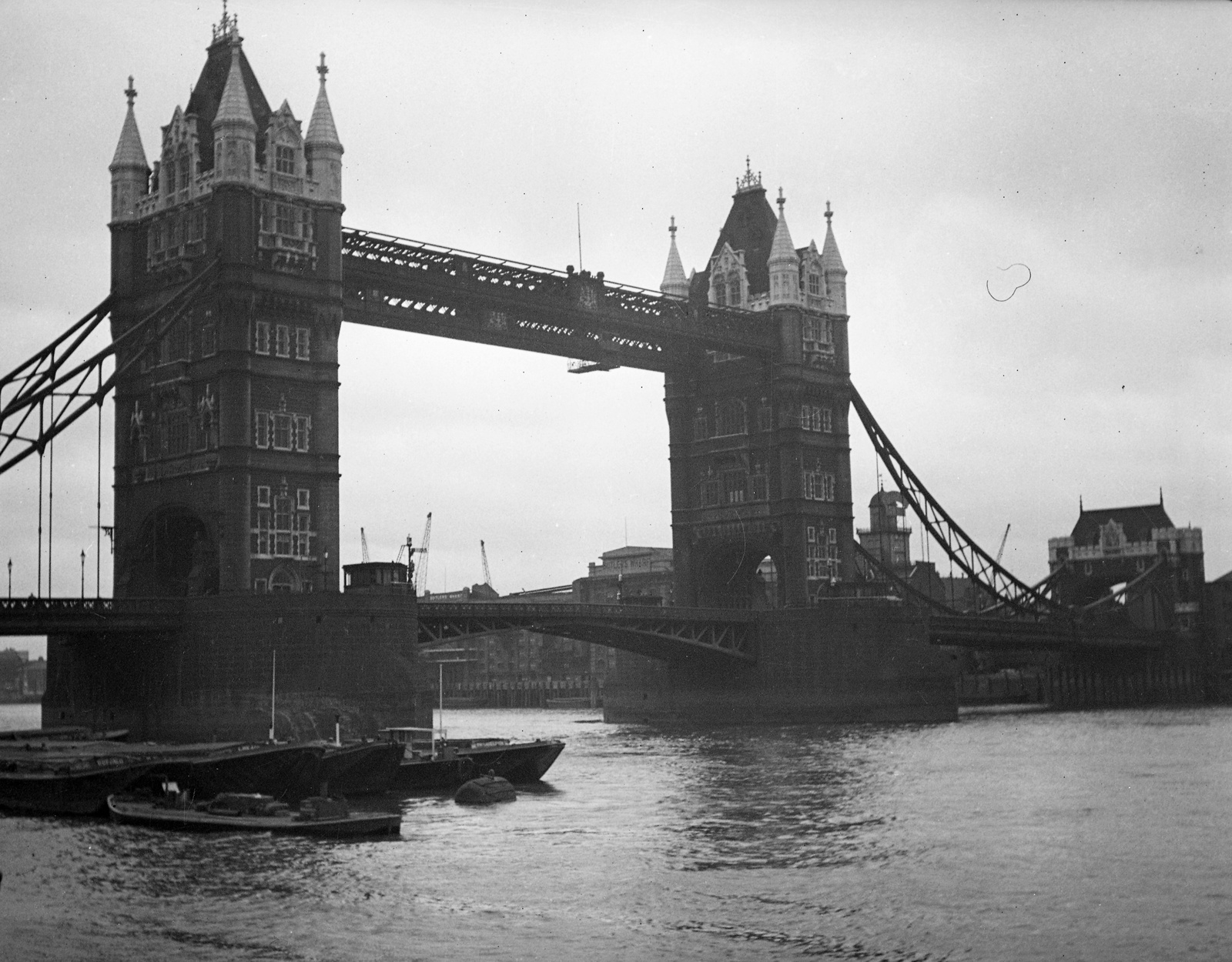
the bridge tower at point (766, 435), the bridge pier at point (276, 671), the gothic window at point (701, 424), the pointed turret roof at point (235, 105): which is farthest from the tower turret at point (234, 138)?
the gothic window at point (701, 424)

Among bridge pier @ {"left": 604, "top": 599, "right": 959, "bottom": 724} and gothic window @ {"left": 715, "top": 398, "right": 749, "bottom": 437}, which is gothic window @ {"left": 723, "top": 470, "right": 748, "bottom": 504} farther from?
bridge pier @ {"left": 604, "top": 599, "right": 959, "bottom": 724}

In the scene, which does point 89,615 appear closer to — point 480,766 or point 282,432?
point 282,432

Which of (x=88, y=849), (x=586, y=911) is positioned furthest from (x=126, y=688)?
(x=586, y=911)

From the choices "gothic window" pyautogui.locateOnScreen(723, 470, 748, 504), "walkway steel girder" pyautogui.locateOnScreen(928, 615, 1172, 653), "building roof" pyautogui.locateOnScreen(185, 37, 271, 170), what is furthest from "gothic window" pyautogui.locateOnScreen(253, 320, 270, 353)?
"walkway steel girder" pyautogui.locateOnScreen(928, 615, 1172, 653)

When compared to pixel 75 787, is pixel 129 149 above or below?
above

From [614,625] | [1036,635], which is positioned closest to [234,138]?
[614,625]
